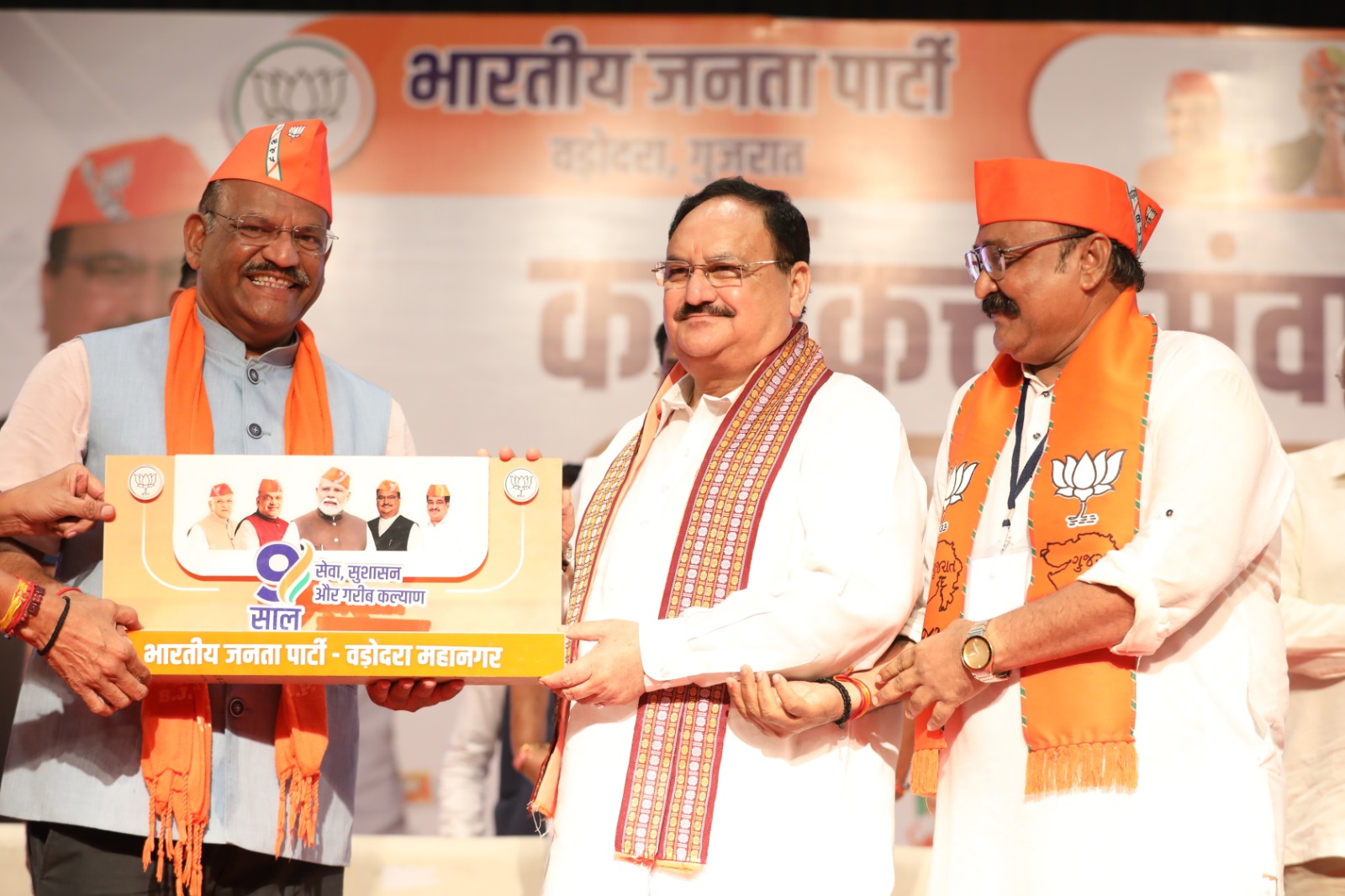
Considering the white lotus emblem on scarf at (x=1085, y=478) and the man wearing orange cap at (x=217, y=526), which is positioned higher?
the white lotus emblem on scarf at (x=1085, y=478)

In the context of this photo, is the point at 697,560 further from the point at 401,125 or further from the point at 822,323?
the point at 401,125

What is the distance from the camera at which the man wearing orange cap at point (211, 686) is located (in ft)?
8.76

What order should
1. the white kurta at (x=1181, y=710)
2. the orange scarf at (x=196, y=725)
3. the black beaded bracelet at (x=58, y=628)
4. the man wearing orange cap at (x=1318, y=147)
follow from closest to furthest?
the white kurta at (x=1181, y=710) < the black beaded bracelet at (x=58, y=628) < the orange scarf at (x=196, y=725) < the man wearing orange cap at (x=1318, y=147)

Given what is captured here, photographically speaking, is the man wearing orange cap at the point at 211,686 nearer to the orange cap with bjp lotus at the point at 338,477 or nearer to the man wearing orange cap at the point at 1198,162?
the orange cap with bjp lotus at the point at 338,477

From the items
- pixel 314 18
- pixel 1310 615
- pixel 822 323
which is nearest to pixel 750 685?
pixel 1310 615

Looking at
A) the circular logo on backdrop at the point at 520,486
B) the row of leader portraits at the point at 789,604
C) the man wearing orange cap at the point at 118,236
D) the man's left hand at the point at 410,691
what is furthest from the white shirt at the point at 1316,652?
the man wearing orange cap at the point at 118,236

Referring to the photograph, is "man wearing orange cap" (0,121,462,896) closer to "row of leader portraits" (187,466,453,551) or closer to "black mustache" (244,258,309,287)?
"black mustache" (244,258,309,287)

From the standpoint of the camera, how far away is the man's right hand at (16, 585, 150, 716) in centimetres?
251

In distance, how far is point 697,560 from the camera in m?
2.67

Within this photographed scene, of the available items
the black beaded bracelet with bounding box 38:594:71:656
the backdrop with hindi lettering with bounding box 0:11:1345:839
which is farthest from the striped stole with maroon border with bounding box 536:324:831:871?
the backdrop with hindi lettering with bounding box 0:11:1345:839

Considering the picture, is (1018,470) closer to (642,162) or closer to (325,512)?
(325,512)

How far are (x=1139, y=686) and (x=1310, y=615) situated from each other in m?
1.11

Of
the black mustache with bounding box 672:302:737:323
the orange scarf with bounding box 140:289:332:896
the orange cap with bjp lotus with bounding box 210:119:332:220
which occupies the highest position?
the orange cap with bjp lotus with bounding box 210:119:332:220

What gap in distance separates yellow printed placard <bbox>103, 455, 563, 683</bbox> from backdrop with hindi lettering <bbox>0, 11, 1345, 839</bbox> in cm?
256
